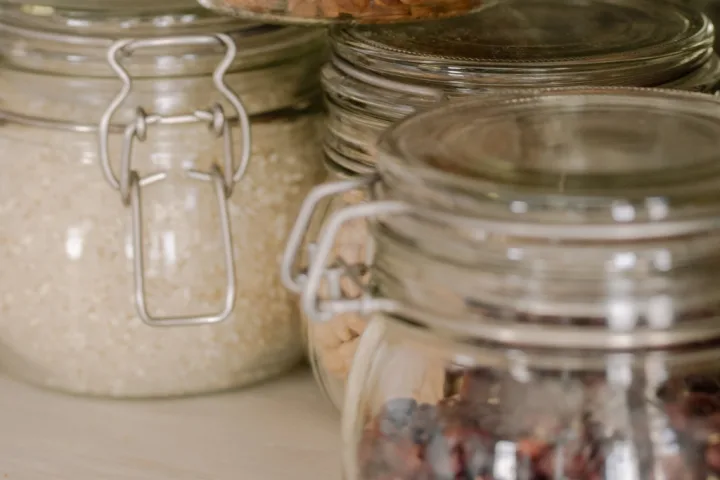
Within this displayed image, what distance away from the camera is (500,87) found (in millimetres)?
567

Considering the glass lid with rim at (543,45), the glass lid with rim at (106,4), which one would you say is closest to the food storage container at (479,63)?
the glass lid with rim at (543,45)

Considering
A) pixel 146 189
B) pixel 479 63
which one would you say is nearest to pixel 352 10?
pixel 479 63

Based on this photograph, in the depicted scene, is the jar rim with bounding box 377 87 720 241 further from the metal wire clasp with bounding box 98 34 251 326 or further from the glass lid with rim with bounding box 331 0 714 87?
the metal wire clasp with bounding box 98 34 251 326

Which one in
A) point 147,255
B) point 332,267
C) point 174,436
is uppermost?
point 332,267

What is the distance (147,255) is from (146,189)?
0.14ft

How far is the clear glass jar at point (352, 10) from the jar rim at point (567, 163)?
10 centimetres

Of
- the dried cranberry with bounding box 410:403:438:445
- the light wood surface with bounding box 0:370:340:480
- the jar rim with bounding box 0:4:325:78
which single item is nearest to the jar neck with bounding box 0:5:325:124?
the jar rim with bounding box 0:4:325:78

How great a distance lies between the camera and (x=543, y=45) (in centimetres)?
62

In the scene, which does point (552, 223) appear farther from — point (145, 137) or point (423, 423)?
point (145, 137)

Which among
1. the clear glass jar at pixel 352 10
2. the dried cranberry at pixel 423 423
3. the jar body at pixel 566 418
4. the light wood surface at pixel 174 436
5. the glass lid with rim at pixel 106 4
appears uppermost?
the clear glass jar at pixel 352 10

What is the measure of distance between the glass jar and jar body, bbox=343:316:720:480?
25cm

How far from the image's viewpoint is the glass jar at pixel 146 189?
67 centimetres

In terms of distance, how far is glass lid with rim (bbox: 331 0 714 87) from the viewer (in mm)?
571

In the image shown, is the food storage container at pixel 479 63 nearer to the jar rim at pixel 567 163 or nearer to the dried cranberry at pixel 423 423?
the jar rim at pixel 567 163
